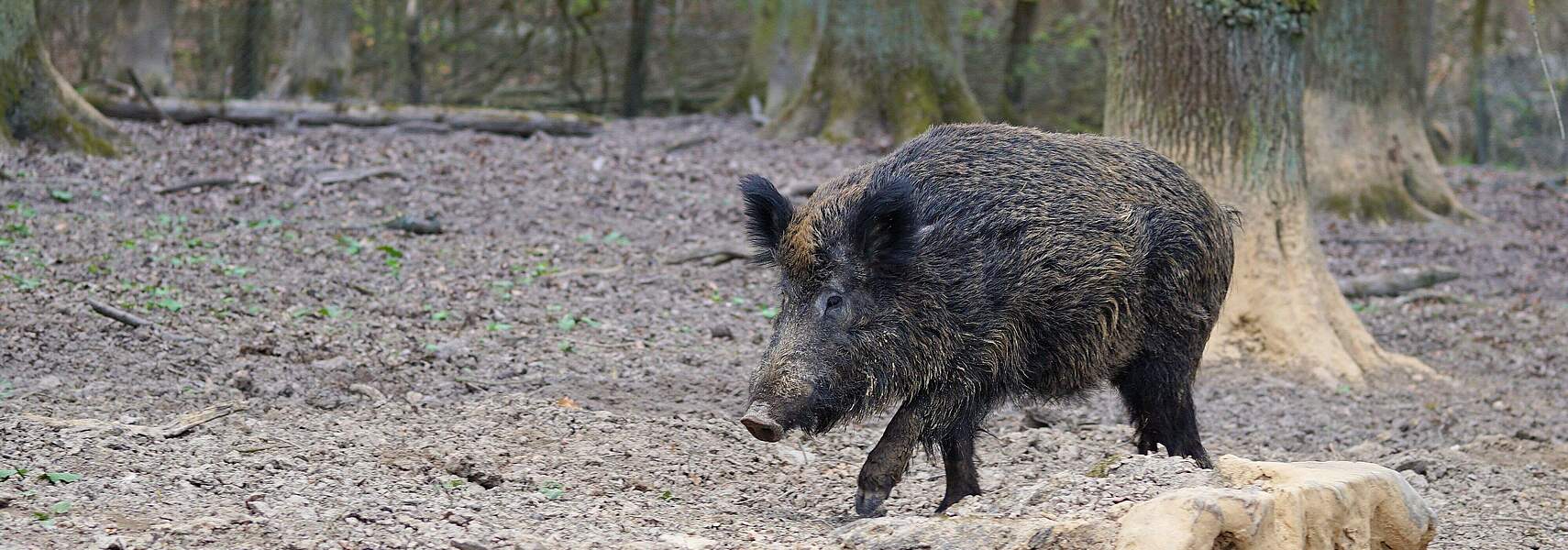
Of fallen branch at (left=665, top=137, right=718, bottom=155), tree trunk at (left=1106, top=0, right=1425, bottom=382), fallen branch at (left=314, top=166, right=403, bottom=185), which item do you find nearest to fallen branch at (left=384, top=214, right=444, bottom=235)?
fallen branch at (left=314, top=166, right=403, bottom=185)

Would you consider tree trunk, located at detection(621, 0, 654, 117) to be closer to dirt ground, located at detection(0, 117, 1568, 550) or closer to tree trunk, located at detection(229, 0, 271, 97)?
tree trunk, located at detection(229, 0, 271, 97)

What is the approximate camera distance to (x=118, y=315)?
7043 mm

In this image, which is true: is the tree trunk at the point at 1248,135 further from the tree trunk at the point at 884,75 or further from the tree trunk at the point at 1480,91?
the tree trunk at the point at 1480,91

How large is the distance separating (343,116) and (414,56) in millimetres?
5328

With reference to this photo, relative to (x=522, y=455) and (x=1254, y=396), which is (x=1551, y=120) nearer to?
(x=1254, y=396)

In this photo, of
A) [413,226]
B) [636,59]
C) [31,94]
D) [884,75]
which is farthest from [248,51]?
[413,226]

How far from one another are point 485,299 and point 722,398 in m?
2.11

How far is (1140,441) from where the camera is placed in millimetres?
6152

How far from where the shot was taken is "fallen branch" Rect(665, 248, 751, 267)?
10.0 meters

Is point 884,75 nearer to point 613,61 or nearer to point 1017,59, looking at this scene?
point 1017,59

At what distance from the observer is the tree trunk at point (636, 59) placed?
61.0 ft

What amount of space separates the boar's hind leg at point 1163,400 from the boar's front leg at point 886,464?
1241mm

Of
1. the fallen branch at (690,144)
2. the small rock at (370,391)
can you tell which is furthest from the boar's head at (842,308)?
the fallen branch at (690,144)

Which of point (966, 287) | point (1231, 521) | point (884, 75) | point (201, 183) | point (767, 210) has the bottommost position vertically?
point (201, 183)
